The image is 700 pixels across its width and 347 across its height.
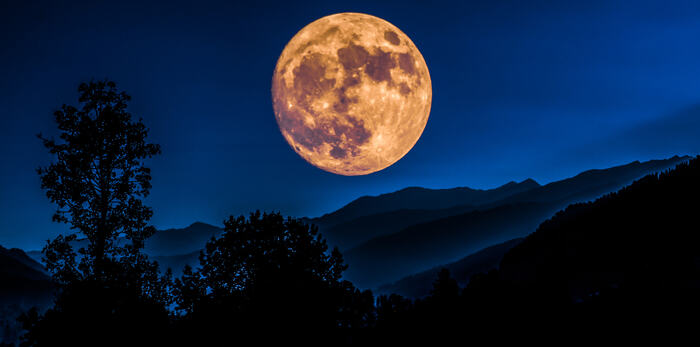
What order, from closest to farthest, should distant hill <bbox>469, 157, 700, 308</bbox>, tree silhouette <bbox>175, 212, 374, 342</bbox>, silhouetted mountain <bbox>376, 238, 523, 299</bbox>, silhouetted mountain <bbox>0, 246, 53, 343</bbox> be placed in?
tree silhouette <bbox>175, 212, 374, 342</bbox>
distant hill <bbox>469, 157, 700, 308</bbox>
silhouetted mountain <bbox>376, 238, 523, 299</bbox>
silhouetted mountain <bbox>0, 246, 53, 343</bbox>

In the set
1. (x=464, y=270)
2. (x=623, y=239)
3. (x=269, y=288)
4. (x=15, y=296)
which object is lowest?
(x=464, y=270)

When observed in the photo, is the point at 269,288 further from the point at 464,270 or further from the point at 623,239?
the point at 464,270

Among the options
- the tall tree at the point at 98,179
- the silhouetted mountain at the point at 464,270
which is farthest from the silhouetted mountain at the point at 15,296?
the tall tree at the point at 98,179

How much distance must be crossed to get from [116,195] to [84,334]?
26.8 ft

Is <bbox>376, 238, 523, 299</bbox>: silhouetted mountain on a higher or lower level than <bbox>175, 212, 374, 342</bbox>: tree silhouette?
lower

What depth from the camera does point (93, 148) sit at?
16984 mm

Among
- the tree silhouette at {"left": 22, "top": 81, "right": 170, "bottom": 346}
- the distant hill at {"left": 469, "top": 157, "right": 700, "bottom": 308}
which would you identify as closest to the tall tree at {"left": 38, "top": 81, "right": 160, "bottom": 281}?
the tree silhouette at {"left": 22, "top": 81, "right": 170, "bottom": 346}

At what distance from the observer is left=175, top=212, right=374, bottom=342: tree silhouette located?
39.3ft

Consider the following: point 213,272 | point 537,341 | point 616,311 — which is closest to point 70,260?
point 213,272

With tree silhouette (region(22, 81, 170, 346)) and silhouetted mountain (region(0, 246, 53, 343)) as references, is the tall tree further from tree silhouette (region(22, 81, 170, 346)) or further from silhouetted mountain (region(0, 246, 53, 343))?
silhouetted mountain (region(0, 246, 53, 343))

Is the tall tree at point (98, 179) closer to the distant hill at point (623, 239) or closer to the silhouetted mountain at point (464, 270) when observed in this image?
the distant hill at point (623, 239)

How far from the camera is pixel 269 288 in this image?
12992mm

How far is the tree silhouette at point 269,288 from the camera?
11977mm

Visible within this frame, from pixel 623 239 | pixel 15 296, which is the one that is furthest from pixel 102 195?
pixel 15 296
